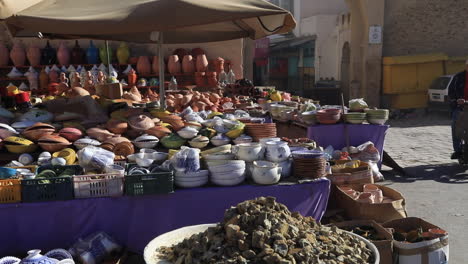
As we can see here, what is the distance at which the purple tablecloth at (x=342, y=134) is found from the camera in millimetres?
5496

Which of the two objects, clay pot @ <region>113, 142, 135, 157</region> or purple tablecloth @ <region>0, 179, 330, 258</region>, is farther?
clay pot @ <region>113, 142, 135, 157</region>

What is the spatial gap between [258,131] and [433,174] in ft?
11.0

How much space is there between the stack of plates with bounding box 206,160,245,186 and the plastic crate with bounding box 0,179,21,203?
4.39 feet

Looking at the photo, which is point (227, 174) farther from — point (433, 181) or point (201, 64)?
point (201, 64)

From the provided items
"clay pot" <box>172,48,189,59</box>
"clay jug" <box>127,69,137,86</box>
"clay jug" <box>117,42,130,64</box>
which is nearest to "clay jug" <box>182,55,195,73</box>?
"clay pot" <box>172,48,189,59</box>

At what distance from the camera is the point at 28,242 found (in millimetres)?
2941

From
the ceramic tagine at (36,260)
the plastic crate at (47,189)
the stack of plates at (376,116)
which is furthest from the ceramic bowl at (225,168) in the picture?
the stack of plates at (376,116)

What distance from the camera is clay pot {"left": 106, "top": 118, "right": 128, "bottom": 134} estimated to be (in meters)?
4.18

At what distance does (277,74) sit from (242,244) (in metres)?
23.5

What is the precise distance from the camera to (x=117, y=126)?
4.20m

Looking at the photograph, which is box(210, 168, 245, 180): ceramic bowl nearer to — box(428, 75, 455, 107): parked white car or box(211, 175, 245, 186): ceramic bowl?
box(211, 175, 245, 186): ceramic bowl

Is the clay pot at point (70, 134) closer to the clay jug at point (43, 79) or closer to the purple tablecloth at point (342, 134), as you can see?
the purple tablecloth at point (342, 134)

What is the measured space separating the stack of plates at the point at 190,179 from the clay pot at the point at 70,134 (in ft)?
4.56

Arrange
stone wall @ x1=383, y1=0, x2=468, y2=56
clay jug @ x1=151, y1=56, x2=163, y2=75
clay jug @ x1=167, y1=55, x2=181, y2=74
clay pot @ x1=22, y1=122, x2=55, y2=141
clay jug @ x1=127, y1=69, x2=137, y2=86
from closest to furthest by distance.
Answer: clay pot @ x1=22, y1=122, x2=55, y2=141 → clay jug @ x1=127, y1=69, x2=137, y2=86 → clay jug @ x1=151, y1=56, x2=163, y2=75 → clay jug @ x1=167, y1=55, x2=181, y2=74 → stone wall @ x1=383, y1=0, x2=468, y2=56
